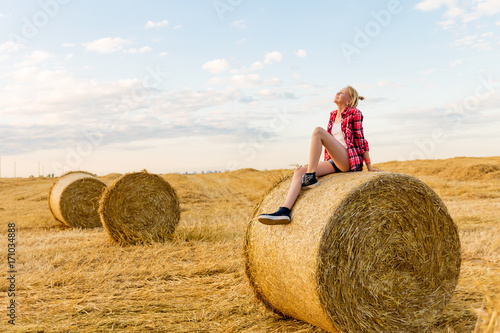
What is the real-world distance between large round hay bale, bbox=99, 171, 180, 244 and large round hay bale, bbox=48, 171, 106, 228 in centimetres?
262

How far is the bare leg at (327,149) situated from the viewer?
431 cm

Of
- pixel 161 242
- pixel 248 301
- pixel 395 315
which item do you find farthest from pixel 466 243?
pixel 161 242

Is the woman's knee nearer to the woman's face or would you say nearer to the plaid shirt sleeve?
the plaid shirt sleeve

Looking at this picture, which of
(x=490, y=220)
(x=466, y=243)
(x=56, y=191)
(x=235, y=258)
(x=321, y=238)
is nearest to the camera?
(x=321, y=238)

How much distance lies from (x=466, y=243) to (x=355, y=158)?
145 inches

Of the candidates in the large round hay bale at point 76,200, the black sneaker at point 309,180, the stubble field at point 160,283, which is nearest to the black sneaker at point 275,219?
the black sneaker at point 309,180

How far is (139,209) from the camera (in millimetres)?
8539

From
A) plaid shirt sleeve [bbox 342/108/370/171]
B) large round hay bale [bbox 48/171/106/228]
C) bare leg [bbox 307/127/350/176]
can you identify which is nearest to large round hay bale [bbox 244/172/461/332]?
bare leg [bbox 307/127/350/176]

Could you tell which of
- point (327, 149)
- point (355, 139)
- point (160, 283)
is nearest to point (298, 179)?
point (327, 149)

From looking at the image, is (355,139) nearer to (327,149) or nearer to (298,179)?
(327,149)

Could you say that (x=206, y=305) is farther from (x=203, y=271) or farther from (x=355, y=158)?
(x=355, y=158)

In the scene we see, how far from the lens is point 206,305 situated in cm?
475

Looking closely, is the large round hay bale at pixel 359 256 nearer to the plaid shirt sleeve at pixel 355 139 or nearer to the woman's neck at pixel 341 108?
Answer: the plaid shirt sleeve at pixel 355 139

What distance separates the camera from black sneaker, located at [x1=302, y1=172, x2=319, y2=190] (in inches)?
170
